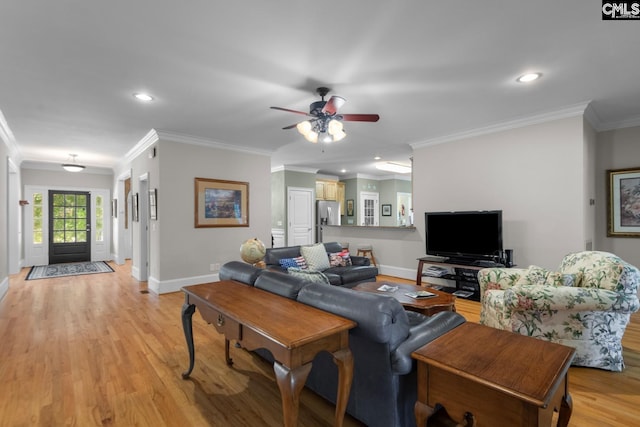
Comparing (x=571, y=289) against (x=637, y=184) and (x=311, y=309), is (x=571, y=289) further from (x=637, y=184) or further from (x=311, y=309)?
(x=637, y=184)

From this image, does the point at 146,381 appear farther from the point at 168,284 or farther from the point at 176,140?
the point at 176,140

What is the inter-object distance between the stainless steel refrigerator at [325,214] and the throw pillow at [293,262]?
14.4 feet

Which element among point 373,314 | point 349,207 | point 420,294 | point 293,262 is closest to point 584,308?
point 420,294

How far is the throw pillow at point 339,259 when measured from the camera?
468 cm

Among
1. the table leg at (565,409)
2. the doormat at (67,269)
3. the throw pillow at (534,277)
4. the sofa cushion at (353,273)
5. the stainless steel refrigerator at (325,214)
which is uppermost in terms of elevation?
the stainless steel refrigerator at (325,214)

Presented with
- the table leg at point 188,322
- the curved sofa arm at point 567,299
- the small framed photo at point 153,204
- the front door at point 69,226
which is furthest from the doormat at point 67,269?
the curved sofa arm at point 567,299

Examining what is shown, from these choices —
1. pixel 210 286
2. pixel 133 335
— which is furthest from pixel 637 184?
pixel 133 335

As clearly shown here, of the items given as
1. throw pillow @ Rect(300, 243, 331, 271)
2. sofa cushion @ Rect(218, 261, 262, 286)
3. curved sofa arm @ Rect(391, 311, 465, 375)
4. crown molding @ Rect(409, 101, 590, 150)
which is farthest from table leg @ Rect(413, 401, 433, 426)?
crown molding @ Rect(409, 101, 590, 150)

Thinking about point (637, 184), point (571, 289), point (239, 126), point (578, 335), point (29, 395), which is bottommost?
point (29, 395)

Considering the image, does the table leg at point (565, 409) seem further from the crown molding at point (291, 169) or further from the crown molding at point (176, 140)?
the crown molding at point (291, 169)

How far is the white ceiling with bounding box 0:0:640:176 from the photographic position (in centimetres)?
202

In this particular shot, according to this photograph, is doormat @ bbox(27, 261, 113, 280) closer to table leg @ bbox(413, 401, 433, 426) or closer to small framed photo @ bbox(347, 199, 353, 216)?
small framed photo @ bbox(347, 199, 353, 216)

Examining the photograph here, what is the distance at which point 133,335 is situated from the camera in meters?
3.20

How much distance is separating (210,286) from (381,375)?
1.37m
